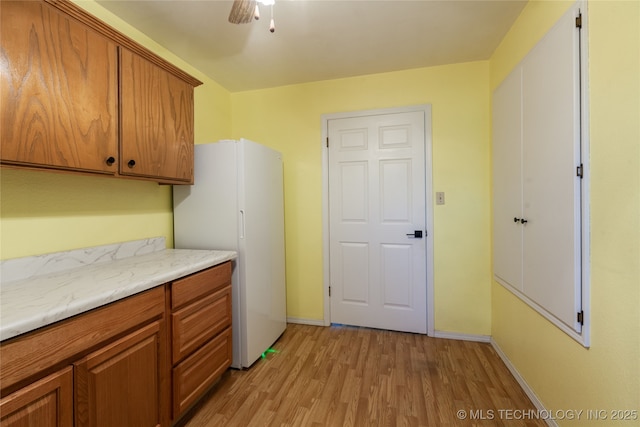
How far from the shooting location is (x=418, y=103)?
8.10ft

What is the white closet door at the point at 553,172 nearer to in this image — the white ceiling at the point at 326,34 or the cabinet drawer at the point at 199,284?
the white ceiling at the point at 326,34

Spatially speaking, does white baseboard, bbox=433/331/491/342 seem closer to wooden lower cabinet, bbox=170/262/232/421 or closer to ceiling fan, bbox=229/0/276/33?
wooden lower cabinet, bbox=170/262/232/421

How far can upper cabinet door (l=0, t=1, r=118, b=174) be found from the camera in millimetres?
1026

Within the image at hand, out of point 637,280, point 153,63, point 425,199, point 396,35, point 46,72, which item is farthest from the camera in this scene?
point 425,199

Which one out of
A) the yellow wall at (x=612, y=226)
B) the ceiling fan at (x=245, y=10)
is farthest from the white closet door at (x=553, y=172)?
the ceiling fan at (x=245, y=10)

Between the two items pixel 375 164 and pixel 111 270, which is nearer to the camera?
pixel 111 270

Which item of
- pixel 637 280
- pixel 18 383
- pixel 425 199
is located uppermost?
pixel 425 199

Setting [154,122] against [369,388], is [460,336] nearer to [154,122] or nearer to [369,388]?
[369,388]

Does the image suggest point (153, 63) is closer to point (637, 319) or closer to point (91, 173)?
point (91, 173)

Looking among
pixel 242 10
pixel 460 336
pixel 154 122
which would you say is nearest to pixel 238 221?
pixel 154 122

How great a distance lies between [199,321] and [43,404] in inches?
28.1

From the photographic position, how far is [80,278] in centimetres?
126

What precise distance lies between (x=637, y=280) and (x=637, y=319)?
5.3 inches

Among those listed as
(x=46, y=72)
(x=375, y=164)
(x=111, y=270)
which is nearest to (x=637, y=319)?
(x=375, y=164)
